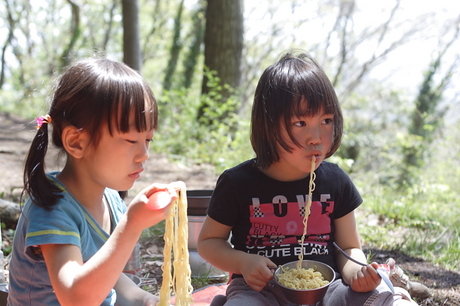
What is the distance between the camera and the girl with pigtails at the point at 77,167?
1.52m

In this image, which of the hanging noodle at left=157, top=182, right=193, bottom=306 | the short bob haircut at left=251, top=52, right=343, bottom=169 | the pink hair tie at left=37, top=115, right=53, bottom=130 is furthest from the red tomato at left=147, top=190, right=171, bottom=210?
the short bob haircut at left=251, top=52, right=343, bottom=169

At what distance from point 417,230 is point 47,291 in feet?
12.1

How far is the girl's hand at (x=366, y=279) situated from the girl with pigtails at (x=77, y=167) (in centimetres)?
85

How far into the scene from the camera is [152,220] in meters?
1.40

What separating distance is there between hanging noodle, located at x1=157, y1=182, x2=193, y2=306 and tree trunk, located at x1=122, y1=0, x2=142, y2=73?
508cm

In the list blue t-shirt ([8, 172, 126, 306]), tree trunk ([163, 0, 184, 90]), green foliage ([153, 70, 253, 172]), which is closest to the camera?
blue t-shirt ([8, 172, 126, 306])

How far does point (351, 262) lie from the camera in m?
2.08

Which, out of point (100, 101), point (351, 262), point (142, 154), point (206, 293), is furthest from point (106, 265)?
point (206, 293)

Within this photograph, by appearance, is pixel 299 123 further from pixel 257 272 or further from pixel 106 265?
pixel 106 265

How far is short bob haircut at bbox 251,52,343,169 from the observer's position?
2008 millimetres

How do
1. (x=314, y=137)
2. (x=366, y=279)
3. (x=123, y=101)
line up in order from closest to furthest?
(x=123, y=101)
(x=366, y=279)
(x=314, y=137)

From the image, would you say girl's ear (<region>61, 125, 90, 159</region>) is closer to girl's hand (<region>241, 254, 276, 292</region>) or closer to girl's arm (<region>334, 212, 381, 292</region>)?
girl's hand (<region>241, 254, 276, 292</region>)

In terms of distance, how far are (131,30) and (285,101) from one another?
491 centimetres

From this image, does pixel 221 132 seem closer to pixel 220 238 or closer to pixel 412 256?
pixel 412 256
